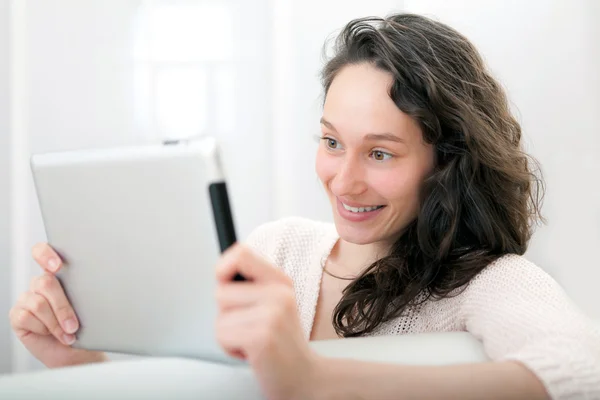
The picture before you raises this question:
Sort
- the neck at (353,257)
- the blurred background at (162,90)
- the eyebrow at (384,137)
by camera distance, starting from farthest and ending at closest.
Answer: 1. the blurred background at (162,90)
2. the neck at (353,257)
3. the eyebrow at (384,137)

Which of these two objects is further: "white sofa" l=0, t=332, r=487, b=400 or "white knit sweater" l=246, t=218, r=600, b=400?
"white knit sweater" l=246, t=218, r=600, b=400

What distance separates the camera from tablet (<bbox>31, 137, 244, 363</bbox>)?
0.74 metres

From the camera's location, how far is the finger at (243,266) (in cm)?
70

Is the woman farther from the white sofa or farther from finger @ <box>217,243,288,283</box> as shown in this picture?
finger @ <box>217,243,288,283</box>

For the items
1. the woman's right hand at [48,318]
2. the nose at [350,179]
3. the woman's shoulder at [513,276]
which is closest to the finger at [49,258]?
the woman's right hand at [48,318]

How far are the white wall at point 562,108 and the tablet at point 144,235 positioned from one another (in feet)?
4.21

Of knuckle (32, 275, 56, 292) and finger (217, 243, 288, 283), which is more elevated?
finger (217, 243, 288, 283)

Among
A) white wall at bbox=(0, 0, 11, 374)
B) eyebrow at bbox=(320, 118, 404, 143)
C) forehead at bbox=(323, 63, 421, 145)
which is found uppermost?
forehead at bbox=(323, 63, 421, 145)

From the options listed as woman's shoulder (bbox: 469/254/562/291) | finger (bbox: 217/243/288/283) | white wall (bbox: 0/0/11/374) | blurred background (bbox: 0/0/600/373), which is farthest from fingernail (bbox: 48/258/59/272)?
white wall (bbox: 0/0/11/374)

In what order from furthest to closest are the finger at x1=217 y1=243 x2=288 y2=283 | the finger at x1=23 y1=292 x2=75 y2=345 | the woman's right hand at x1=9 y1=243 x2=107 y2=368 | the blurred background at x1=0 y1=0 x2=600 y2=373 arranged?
the blurred background at x1=0 y1=0 x2=600 y2=373 → the finger at x1=23 y1=292 x2=75 y2=345 → the woman's right hand at x1=9 y1=243 x2=107 y2=368 → the finger at x1=217 y1=243 x2=288 y2=283

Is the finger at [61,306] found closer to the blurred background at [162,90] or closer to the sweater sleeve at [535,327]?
the sweater sleeve at [535,327]

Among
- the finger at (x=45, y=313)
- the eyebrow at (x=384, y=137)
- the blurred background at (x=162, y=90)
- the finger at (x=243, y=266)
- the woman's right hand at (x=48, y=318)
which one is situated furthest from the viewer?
the blurred background at (x=162, y=90)

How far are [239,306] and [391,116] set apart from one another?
674 millimetres

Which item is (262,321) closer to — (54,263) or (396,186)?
(54,263)
